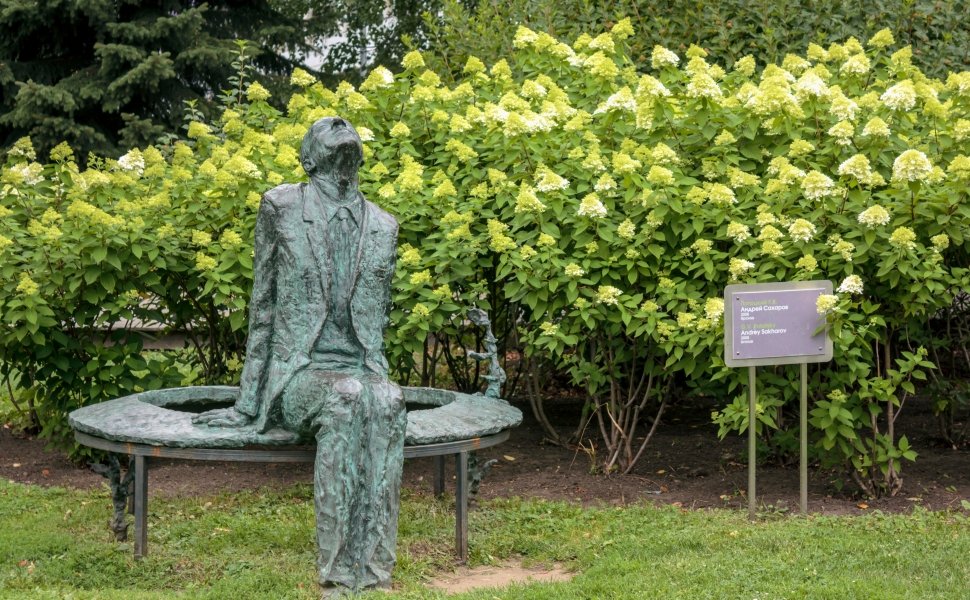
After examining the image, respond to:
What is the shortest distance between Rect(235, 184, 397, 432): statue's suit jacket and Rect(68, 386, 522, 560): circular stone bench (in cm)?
14

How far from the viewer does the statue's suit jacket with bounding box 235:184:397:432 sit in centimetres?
618

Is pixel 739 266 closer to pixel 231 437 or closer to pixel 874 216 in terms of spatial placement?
pixel 874 216

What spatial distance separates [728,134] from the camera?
7961mm

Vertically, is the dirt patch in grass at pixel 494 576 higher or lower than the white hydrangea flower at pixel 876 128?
lower

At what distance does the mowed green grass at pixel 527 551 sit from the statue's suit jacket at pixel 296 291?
82 centimetres

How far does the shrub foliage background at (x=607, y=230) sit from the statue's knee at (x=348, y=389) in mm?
2030

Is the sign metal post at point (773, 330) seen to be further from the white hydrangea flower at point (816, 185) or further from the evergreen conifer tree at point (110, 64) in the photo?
the evergreen conifer tree at point (110, 64)

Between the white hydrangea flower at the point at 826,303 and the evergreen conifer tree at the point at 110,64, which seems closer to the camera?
the white hydrangea flower at the point at 826,303

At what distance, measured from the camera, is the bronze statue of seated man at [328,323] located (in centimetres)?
588

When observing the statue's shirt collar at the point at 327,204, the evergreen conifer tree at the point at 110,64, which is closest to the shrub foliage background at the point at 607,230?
the statue's shirt collar at the point at 327,204

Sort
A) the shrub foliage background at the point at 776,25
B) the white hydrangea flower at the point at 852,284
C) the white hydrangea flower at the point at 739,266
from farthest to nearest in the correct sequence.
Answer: the shrub foliage background at the point at 776,25 → the white hydrangea flower at the point at 739,266 → the white hydrangea flower at the point at 852,284

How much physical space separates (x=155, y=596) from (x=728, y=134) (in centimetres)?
419

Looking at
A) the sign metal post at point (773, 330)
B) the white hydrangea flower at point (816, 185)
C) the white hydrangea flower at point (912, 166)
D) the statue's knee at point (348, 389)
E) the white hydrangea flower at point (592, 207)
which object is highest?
the white hydrangea flower at point (912, 166)

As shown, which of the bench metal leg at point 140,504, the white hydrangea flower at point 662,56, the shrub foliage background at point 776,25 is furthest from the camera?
the shrub foliage background at point 776,25
